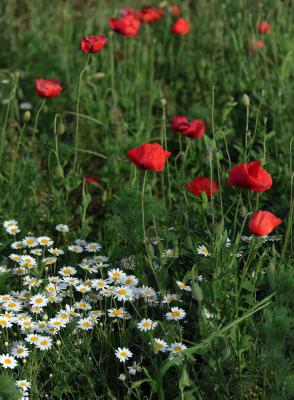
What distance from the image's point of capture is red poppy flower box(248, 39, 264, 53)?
4047 millimetres

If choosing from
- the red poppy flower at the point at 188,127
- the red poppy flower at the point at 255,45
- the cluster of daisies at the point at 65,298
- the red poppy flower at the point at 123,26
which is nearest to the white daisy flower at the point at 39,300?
the cluster of daisies at the point at 65,298

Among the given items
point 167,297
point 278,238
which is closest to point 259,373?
point 167,297

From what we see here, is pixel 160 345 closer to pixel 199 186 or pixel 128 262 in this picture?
pixel 128 262

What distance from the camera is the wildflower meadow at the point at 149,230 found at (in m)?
2.28

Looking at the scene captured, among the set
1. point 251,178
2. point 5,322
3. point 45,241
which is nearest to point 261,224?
point 251,178

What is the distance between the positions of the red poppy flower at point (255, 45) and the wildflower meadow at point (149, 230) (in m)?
0.02

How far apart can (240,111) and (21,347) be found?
2.13 metres

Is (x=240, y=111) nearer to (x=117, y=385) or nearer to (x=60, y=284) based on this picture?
(x=60, y=284)

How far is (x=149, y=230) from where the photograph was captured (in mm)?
2746

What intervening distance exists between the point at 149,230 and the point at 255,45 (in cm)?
173

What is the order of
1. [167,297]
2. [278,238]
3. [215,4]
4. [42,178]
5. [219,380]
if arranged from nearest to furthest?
1. [219,380]
2. [167,297]
3. [278,238]
4. [42,178]
5. [215,4]

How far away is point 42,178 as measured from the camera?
151 inches

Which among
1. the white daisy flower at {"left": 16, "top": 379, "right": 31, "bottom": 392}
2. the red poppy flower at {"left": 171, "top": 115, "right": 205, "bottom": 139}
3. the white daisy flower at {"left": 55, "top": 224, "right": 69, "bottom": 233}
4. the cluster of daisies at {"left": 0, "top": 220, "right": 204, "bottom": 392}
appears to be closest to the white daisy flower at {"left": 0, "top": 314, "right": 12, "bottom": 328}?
the cluster of daisies at {"left": 0, "top": 220, "right": 204, "bottom": 392}

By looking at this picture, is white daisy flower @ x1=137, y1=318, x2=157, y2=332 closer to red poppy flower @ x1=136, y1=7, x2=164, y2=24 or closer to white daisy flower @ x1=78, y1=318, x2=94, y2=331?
white daisy flower @ x1=78, y1=318, x2=94, y2=331
